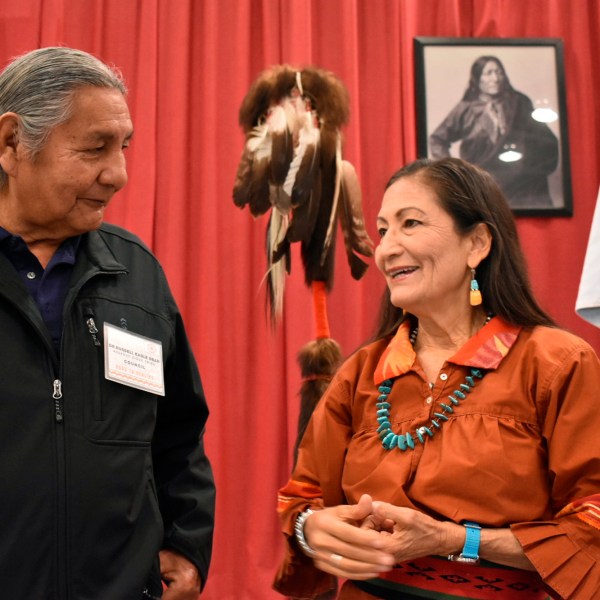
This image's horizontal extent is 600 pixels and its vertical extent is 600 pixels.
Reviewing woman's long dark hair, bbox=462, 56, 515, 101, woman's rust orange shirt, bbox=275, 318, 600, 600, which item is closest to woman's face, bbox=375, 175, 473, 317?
woman's rust orange shirt, bbox=275, 318, 600, 600

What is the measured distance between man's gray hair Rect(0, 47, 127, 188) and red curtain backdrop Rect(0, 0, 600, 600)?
6.41 ft

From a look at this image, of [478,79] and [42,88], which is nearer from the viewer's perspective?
[42,88]

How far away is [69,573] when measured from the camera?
145cm

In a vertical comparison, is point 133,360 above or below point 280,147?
below

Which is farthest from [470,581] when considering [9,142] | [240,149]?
[240,149]

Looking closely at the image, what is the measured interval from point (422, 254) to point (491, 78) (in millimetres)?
2199

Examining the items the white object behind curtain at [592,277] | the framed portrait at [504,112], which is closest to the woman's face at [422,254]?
the white object behind curtain at [592,277]

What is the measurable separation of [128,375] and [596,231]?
877mm

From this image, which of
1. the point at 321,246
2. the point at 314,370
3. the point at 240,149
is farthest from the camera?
the point at 240,149

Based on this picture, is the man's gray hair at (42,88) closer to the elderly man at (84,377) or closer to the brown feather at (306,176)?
the elderly man at (84,377)

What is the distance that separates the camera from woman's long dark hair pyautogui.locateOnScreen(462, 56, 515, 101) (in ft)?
12.3

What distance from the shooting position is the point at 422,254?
5.97ft

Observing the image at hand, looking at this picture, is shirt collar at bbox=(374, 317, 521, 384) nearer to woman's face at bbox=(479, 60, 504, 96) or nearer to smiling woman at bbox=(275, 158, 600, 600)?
smiling woman at bbox=(275, 158, 600, 600)

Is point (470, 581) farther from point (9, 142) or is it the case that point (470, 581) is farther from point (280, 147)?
point (280, 147)
